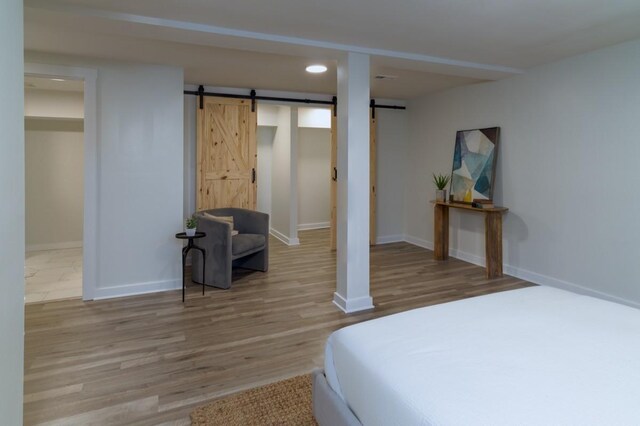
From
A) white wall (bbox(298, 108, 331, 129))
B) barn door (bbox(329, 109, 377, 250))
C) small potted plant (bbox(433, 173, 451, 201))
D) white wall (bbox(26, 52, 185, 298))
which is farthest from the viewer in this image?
white wall (bbox(298, 108, 331, 129))

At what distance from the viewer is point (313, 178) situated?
8.02 metres

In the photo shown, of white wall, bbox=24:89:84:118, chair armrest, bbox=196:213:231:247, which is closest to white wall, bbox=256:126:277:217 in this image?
white wall, bbox=24:89:84:118

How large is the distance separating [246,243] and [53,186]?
3700mm

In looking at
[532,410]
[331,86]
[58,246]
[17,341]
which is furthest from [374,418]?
[58,246]

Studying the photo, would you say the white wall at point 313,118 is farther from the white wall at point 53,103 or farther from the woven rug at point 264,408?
the woven rug at point 264,408

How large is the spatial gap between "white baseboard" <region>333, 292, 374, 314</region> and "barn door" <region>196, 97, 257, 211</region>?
A: 2.37 meters

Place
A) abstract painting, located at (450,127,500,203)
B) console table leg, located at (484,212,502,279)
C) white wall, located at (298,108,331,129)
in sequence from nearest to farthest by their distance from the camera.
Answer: console table leg, located at (484,212,502,279) → abstract painting, located at (450,127,500,203) → white wall, located at (298,108,331,129)

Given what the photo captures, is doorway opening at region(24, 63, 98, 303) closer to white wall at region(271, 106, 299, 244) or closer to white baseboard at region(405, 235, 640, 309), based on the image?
white wall at region(271, 106, 299, 244)

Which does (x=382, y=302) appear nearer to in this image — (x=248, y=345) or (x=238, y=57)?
(x=248, y=345)

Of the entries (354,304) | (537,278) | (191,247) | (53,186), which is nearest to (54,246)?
(53,186)

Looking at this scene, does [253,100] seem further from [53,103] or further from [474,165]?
[474,165]

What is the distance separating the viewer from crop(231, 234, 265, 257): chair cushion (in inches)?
165

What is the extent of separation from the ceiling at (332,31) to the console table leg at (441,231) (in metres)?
1.91

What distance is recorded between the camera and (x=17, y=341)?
156 cm
